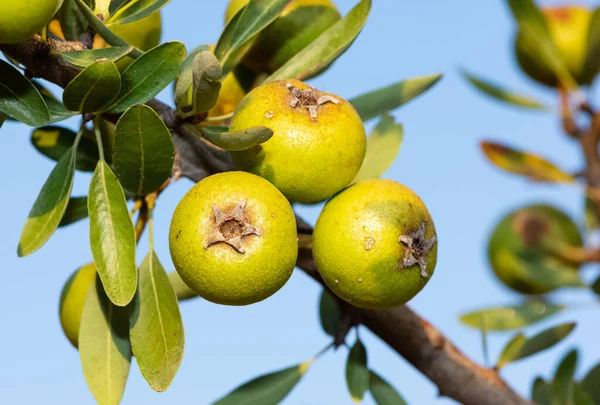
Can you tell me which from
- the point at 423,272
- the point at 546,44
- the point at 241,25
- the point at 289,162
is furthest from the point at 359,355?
the point at 546,44

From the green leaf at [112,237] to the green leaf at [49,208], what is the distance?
96 mm

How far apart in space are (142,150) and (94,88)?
0.14 m

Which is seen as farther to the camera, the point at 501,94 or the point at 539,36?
the point at 501,94

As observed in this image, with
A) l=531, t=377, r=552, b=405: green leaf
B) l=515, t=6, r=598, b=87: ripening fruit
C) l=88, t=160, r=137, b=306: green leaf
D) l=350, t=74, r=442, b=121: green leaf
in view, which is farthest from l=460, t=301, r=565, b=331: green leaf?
l=88, t=160, r=137, b=306: green leaf

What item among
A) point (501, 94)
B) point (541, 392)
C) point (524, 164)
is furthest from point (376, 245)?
point (501, 94)

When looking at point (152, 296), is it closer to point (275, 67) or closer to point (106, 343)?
point (106, 343)

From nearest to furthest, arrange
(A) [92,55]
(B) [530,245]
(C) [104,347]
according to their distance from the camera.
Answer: (A) [92,55] → (C) [104,347] → (B) [530,245]

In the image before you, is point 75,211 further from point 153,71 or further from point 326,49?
point 326,49

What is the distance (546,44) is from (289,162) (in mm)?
2107

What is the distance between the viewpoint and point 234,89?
6.38ft

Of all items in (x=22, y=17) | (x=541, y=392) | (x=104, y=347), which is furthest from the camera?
(x=541, y=392)

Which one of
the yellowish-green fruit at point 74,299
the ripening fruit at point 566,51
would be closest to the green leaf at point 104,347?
the yellowish-green fruit at point 74,299

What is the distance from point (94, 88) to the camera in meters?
1.33

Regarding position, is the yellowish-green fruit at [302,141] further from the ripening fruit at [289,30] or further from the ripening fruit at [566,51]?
the ripening fruit at [566,51]
